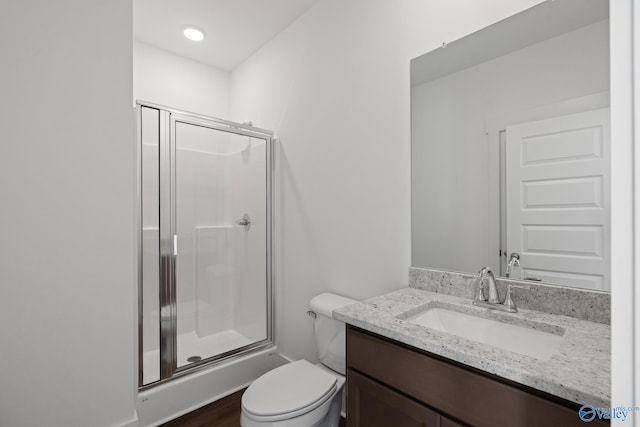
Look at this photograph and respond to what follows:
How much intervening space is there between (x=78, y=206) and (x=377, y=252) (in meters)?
1.48

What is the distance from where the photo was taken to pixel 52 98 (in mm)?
1405

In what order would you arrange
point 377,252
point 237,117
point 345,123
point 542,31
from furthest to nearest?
point 237,117, point 345,123, point 377,252, point 542,31

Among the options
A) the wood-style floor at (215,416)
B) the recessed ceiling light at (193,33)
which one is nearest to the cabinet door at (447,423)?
the wood-style floor at (215,416)

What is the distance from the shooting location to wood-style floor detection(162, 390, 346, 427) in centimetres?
174

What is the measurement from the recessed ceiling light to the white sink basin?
95.1 inches

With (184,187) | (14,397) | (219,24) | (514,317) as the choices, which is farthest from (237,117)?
(514,317)

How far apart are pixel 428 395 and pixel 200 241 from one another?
1.70 m

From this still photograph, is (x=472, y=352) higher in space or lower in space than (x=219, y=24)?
lower

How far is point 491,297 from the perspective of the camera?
1.15 metres

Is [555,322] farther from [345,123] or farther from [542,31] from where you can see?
[345,123]

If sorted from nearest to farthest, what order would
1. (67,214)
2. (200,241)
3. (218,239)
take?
(67,214), (200,241), (218,239)

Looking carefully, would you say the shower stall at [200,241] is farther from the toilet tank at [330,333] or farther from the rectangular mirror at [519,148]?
the rectangular mirror at [519,148]

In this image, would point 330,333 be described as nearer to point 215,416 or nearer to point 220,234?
point 215,416

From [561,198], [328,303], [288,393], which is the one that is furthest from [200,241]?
[561,198]
